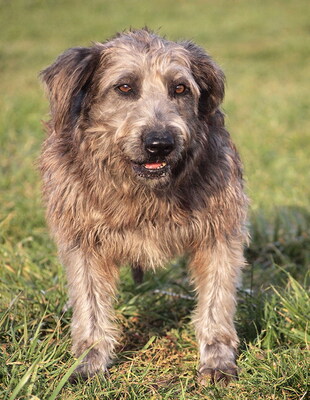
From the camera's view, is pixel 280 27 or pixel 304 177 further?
pixel 280 27

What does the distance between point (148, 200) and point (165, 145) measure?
0.47m

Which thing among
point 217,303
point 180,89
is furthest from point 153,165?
point 217,303

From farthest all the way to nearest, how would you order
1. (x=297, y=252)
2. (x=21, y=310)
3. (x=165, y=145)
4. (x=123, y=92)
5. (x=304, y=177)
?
(x=304, y=177)
(x=297, y=252)
(x=21, y=310)
(x=123, y=92)
(x=165, y=145)

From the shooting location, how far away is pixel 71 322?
417 cm

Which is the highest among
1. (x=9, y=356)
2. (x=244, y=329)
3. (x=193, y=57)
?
(x=193, y=57)

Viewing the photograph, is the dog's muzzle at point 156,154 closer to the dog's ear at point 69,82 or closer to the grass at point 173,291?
the dog's ear at point 69,82

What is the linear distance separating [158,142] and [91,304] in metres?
1.13

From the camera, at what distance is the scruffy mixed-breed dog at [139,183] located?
3672 millimetres

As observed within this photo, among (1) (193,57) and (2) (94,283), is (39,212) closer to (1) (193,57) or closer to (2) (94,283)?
(2) (94,283)

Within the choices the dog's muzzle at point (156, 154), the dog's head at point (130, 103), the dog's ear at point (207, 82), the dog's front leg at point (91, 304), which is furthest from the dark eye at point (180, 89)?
the dog's front leg at point (91, 304)

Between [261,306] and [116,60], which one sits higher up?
[116,60]

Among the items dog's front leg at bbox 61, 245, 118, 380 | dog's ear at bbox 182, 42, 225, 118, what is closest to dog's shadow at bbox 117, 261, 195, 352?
dog's front leg at bbox 61, 245, 118, 380

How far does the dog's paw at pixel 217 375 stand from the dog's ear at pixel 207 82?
1457 millimetres

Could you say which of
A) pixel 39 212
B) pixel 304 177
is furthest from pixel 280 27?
pixel 39 212
